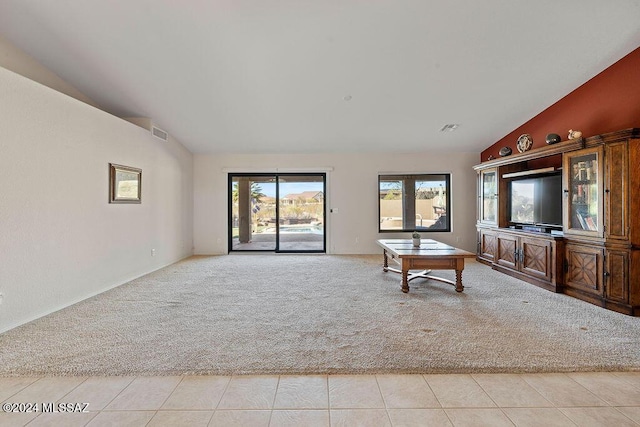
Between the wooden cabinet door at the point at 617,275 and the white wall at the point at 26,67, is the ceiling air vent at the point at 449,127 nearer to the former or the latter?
the wooden cabinet door at the point at 617,275

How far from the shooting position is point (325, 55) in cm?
349

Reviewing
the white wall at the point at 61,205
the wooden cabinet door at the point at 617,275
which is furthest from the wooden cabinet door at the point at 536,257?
the white wall at the point at 61,205

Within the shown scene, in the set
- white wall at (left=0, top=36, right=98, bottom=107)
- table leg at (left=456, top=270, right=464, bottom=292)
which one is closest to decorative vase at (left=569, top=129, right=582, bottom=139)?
table leg at (left=456, top=270, right=464, bottom=292)

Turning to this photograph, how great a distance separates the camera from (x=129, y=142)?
4.37 metres

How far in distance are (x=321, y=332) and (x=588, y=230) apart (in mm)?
3297

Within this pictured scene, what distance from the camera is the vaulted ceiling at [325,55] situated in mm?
2885

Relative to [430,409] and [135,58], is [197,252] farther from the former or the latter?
[430,409]

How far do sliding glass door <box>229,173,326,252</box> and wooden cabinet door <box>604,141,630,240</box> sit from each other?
460 cm

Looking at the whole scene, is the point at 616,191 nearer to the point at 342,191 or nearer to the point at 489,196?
the point at 489,196

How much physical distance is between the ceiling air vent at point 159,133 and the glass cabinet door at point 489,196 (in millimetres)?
5748

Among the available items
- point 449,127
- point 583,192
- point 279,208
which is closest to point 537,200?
point 583,192

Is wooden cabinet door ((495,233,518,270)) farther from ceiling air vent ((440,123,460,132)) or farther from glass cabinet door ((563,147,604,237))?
ceiling air vent ((440,123,460,132))

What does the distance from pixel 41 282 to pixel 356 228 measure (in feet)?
16.7

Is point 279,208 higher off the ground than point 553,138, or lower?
lower
